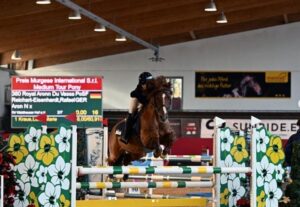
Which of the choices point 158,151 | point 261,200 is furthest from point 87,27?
point 261,200

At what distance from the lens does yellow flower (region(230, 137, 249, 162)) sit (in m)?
7.34

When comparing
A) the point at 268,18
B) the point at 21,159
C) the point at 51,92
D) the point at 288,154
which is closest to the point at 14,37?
the point at 51,92

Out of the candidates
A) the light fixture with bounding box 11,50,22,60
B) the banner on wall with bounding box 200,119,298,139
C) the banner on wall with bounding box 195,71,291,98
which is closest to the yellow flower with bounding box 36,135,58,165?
the light fixture with bounding box 11,50,22,60

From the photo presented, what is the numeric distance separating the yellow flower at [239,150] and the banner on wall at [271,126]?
53.0ft

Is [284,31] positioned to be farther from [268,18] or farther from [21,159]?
[21,159]

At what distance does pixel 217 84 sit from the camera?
2430 centimetres

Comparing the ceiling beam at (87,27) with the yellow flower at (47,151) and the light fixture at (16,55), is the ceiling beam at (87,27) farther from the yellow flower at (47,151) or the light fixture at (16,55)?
the yellow flower at (47,151)

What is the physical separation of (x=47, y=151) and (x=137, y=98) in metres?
3.54

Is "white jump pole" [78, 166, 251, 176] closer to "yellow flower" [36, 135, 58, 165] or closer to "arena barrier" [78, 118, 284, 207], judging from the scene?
"arena barrier" [78, 118, 284, 207]

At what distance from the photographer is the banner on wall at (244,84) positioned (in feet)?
78.8

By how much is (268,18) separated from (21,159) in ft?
59.0

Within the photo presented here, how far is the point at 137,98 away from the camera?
9328 millimetres

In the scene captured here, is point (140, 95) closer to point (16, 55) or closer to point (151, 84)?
point (151, 84)

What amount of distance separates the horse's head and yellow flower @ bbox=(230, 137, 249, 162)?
1466 mm
